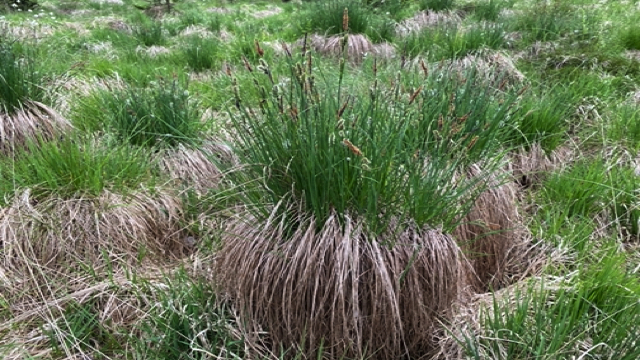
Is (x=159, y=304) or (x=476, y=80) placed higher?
(x=476, y=80)

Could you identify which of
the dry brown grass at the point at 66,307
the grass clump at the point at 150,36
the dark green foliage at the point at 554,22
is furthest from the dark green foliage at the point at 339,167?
the grass clump at the point at 150,36

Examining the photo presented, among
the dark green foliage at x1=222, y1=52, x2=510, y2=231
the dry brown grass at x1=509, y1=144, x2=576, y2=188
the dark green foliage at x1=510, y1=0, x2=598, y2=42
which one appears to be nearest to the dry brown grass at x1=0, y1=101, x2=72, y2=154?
the dark green foliage at x1=222, y1=52, x2=510, y2=231

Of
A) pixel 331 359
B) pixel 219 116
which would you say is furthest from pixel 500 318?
pixel 219 116

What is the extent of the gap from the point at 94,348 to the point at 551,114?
296 cm

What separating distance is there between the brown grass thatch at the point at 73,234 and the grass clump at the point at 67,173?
0.07 meters

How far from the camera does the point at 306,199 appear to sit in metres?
1.89

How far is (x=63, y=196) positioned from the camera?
2.53 meters

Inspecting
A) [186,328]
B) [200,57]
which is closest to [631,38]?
[200,57]

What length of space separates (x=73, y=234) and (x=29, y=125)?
4.01 feet

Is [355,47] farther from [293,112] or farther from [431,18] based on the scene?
[293,112]

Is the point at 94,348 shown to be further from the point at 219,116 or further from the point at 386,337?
the point at 219,116

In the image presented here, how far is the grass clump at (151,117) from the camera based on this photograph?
3.18m

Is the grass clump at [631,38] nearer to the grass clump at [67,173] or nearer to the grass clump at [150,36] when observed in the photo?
the grass clump at [67,173]

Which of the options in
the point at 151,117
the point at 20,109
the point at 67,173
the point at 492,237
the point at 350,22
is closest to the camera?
the point at 492,237
